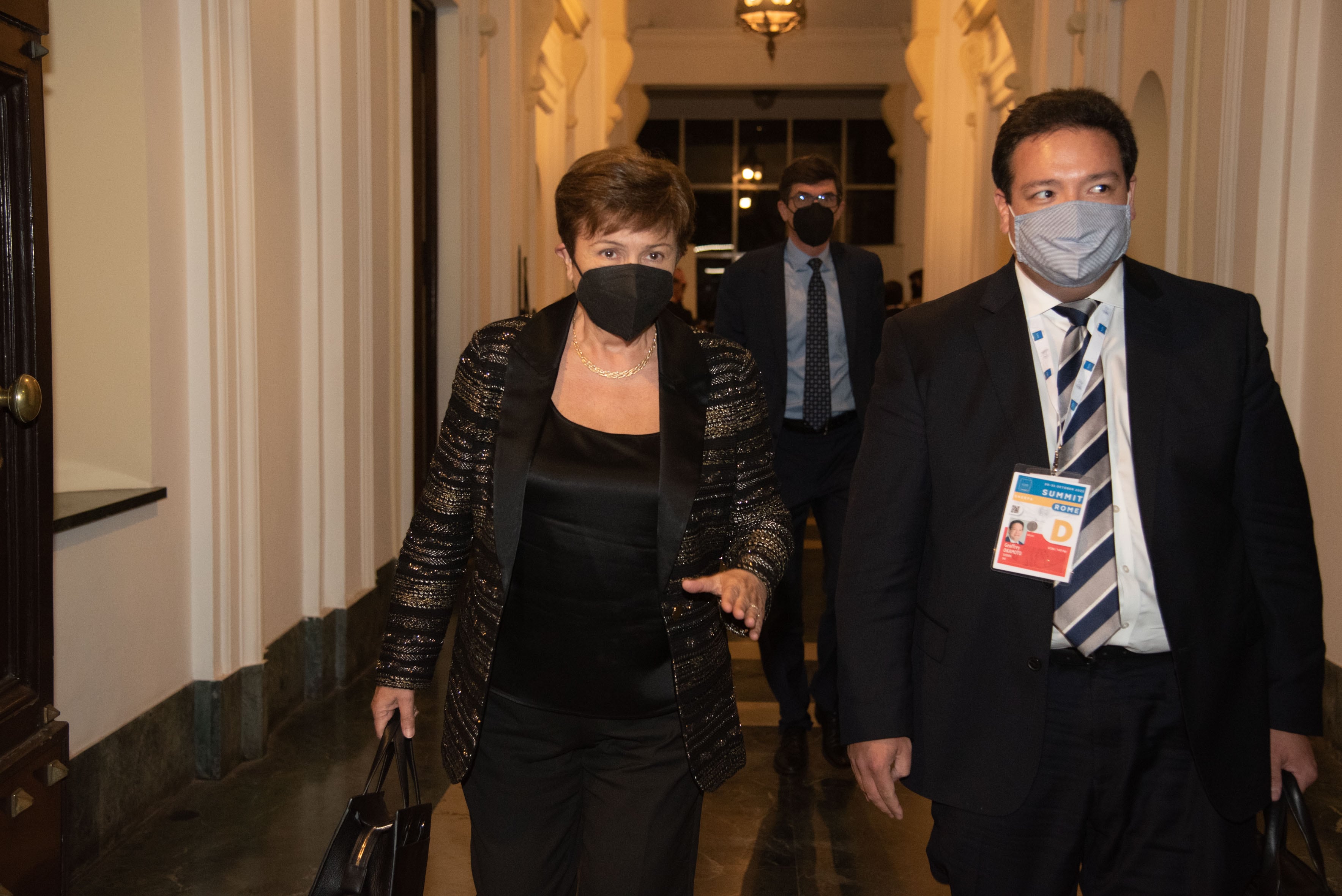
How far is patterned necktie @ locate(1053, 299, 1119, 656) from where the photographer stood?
1.74 m

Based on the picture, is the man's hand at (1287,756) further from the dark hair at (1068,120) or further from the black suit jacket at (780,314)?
the black suit jacket at (780,314)

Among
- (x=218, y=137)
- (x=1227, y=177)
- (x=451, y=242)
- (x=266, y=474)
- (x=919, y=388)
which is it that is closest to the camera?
(x=919, y=388)

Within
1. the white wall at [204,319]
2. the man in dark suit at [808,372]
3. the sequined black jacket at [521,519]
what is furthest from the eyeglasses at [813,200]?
the sequined black jacket at [521,519]

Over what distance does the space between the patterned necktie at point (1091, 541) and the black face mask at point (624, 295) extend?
2.14ft

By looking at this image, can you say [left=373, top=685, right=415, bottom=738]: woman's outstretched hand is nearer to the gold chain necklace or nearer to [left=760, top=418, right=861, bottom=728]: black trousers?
the gold chain necklace

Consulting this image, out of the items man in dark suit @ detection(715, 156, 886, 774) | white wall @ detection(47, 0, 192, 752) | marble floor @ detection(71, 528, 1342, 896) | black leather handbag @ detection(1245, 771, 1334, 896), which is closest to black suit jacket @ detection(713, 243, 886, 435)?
man in dark suit @ detection(715, 156, 886, 774)

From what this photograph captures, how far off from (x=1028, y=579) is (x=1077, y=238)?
0.50 m

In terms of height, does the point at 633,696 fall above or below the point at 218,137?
below

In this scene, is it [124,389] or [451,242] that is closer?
[124,389]

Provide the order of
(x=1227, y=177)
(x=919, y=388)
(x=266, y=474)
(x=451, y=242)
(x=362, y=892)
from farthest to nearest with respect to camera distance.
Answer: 1. (x=451, y=242)
2. (x=1227, y=177)
3. (x=266, y=474)
4. (x=919, y=388)
5. (x=362, y=892)

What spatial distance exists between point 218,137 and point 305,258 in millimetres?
822

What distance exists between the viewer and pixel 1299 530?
179 centimetres

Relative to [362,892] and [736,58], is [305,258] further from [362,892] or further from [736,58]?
[736,58]

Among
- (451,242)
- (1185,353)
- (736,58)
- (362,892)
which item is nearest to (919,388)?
(1185,353)
